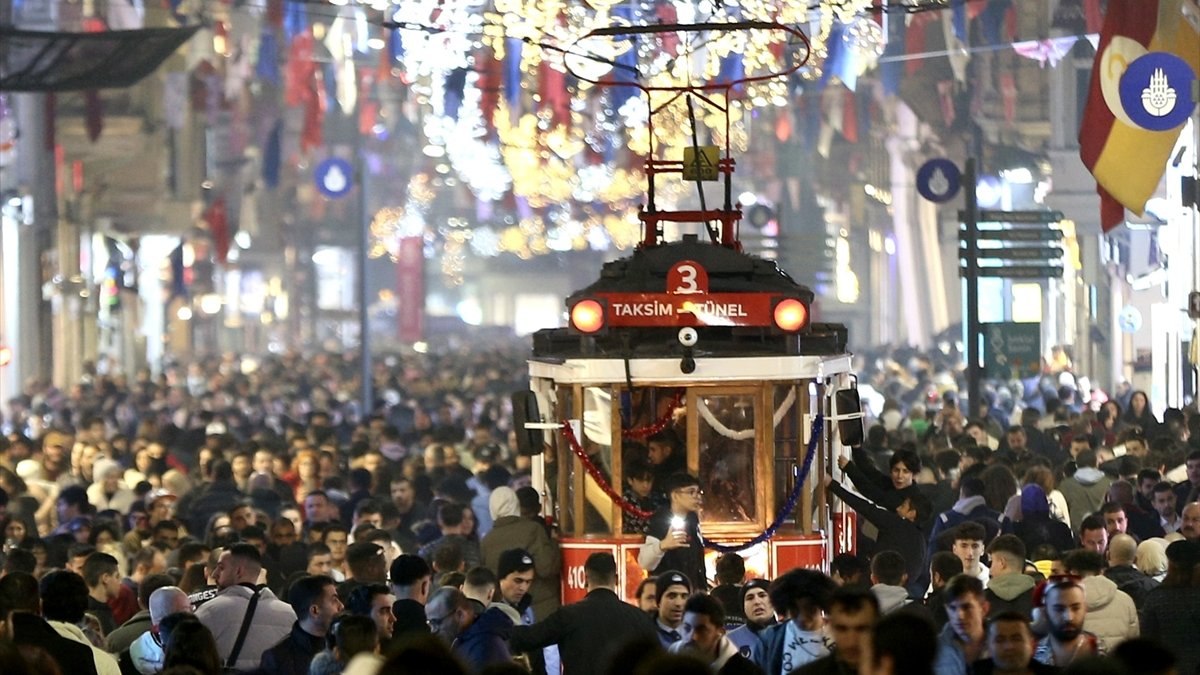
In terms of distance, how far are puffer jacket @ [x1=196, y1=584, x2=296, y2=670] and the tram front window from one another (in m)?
4.61

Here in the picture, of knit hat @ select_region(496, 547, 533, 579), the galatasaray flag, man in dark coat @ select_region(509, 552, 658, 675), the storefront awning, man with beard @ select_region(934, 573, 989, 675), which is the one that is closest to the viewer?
man with beard @ select_region(934, 573, 989, 675)

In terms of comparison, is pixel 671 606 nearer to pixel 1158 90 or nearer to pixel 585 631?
pixel 585 631

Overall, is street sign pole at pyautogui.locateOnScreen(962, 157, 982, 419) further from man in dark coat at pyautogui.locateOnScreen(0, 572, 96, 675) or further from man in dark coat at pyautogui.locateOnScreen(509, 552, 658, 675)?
man in dark coat at pyautogui.locateOnScreen(0, 572, 96, 675)

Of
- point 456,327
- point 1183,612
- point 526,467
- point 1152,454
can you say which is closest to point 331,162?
point 526,467

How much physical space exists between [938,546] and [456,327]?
395ft

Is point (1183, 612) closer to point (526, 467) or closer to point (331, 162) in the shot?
point (526, 467)

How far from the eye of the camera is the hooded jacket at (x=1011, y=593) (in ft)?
40.3

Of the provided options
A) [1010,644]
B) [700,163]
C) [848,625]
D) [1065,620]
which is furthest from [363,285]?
[1010,644]

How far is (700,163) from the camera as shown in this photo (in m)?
18.3

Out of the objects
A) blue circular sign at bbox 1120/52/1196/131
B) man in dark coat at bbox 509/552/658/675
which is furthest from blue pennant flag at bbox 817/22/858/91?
man in dark coat at bbox 509/552/658/675

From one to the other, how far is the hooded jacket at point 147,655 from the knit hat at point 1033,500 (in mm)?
6412

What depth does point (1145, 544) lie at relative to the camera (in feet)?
48.2

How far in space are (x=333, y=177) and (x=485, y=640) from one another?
29110 millimetres

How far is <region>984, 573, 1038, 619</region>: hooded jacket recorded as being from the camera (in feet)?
40.3
